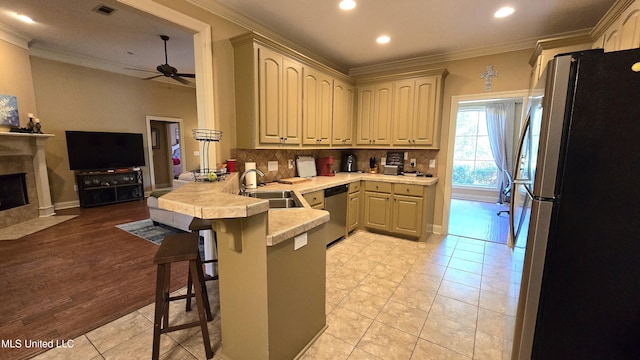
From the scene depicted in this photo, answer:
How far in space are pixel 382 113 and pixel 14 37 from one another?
19.5 feet

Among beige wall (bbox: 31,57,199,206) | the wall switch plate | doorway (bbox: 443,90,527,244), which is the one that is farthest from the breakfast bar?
beige wall (bbox: 31,57,199,206)

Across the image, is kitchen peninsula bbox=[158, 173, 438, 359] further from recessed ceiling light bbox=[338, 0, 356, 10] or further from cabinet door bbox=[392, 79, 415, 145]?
cabinet door bbox=[392, 79, 415, 145]

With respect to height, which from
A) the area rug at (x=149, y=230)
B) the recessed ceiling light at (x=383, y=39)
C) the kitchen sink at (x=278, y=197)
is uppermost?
the recessed ceiling light at (x=383, y=39)

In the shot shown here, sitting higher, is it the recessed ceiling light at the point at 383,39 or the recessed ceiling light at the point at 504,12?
the recessed ceiling light at the point at 383,39

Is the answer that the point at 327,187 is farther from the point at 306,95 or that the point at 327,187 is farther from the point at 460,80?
the point at 460,80

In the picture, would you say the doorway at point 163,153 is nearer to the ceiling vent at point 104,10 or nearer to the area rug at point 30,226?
the area rug at point 30,226

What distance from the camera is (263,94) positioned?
2641 millimetres

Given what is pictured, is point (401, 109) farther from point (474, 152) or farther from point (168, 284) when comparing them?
point (474, 152)

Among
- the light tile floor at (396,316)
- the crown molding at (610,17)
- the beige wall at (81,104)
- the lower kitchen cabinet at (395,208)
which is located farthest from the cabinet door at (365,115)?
the beige wall at (81,104)

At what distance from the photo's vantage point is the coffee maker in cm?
448

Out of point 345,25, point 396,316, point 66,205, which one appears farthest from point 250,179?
point 66,205

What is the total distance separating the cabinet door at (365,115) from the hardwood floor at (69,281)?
3.18 metres

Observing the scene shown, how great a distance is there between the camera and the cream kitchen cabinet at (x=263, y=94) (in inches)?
101

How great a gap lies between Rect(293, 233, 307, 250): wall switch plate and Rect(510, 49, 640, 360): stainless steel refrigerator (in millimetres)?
1107
